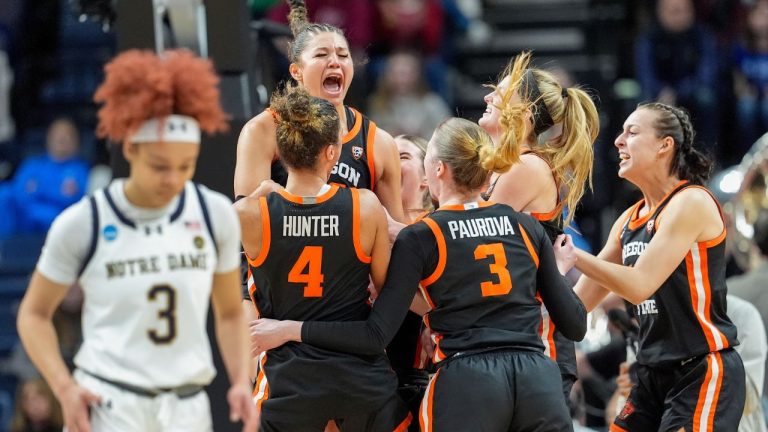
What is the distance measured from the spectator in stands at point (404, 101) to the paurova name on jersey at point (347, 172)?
6.05 metres

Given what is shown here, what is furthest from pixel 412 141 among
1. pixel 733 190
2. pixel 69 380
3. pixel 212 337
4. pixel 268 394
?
pixel 733 190

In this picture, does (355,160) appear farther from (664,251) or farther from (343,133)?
(664,251)

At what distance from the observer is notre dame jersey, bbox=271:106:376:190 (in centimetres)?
516

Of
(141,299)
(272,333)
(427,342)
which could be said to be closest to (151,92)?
(141,299)

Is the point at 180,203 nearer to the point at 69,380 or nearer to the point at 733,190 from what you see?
the point at 69,380

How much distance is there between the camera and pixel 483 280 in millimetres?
4492

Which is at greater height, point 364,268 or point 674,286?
point 364,268

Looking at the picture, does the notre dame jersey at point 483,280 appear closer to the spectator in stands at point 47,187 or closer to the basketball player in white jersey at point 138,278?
the basketball player in white jersey at point 138,278

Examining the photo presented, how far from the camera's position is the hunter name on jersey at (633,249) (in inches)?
206

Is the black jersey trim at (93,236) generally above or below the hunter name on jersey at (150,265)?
above

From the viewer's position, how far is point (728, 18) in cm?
1211

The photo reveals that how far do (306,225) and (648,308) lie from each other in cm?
161

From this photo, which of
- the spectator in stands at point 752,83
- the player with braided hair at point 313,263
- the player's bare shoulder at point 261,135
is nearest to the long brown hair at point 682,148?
the player with braided hair at point 313,263

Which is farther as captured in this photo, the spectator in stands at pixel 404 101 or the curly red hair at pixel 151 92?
the spectator in stands at pixel 404 101
